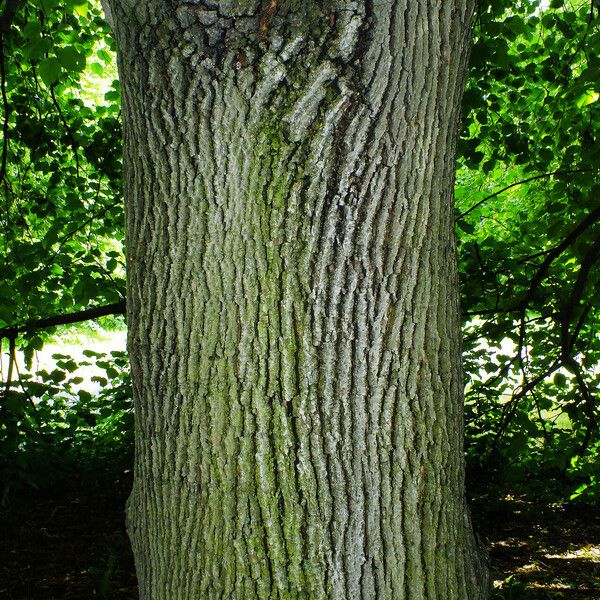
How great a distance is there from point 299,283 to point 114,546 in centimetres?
397

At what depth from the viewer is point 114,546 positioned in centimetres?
464

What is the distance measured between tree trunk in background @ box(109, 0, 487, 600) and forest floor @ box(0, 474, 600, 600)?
2.91m

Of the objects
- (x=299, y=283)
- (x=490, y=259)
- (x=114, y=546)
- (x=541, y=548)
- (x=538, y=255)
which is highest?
(x=490, y=259)

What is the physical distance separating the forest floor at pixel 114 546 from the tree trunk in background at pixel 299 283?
9.55 ft

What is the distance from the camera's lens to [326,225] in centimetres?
140

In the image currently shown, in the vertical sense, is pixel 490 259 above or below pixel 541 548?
above

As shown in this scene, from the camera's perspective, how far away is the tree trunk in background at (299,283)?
4.59 ft

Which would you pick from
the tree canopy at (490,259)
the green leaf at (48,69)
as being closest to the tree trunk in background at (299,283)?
the green leaf at (48,69)

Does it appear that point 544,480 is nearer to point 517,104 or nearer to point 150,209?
point 517,104

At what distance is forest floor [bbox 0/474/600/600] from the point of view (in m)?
4.05

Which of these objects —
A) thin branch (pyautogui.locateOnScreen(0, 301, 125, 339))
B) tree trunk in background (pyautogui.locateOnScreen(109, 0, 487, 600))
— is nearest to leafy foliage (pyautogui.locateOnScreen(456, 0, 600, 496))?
thin branch (pyautogui.locateOnScreen(0, 301, 125, 339))

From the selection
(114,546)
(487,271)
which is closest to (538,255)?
(487,271)

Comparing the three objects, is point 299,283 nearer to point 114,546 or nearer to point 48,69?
point 48,69

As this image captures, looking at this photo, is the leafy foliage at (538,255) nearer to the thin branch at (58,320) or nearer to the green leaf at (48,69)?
the thin branch at (58,320)
